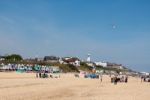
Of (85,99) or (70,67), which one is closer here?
(85,99)

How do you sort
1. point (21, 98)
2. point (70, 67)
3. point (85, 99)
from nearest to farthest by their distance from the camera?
point (21, 98) < point (85, 99) < point (70, 67)

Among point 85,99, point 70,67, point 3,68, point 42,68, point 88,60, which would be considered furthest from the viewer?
point 88,60

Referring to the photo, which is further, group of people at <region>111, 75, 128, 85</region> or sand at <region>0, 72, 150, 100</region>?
group of people at <region>111, 75, 128, 85</region>

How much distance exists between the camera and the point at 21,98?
19547 mm

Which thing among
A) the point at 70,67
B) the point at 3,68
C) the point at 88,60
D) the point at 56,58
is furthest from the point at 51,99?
the point at 88,60

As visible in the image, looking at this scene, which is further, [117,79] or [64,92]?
[117,79]

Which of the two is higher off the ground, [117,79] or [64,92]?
[117,79]

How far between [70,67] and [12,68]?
40.7 meters

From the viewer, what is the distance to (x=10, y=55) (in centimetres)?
12900

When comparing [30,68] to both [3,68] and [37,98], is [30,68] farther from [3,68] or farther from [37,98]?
[37,98]

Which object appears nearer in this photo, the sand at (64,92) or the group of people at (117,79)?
the sand at (64,92)

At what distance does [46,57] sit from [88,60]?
28.7 m

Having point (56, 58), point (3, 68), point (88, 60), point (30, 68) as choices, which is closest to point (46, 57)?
point (56, 58)

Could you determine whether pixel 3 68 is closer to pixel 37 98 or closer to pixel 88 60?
pixel 37 98
